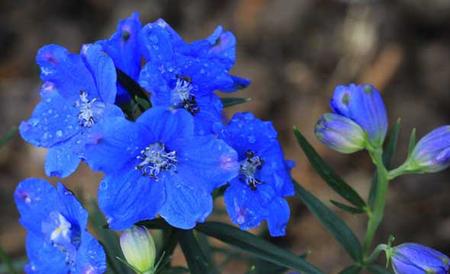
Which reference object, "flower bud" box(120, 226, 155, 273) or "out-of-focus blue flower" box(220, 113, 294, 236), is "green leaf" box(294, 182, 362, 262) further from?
"flower bud" box(120, 226, 155, 273)

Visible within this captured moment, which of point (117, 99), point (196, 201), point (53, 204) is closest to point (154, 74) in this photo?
point (117, 99)

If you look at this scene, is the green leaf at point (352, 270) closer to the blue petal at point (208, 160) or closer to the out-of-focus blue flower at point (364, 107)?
the out-of-focus blue flower at point (364, 107)

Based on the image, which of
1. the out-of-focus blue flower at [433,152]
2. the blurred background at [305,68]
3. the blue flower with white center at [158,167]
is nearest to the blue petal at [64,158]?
the blue flower with white center at [158,167]

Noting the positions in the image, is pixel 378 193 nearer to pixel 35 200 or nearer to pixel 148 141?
pixel 148 141

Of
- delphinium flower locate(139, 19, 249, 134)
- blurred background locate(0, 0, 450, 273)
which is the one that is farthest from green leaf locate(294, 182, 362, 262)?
blurred background locate(0, 0, 450, 273)

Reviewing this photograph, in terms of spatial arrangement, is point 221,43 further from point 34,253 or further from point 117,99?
point 34,253

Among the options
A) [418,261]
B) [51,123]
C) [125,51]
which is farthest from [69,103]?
[418,261]
